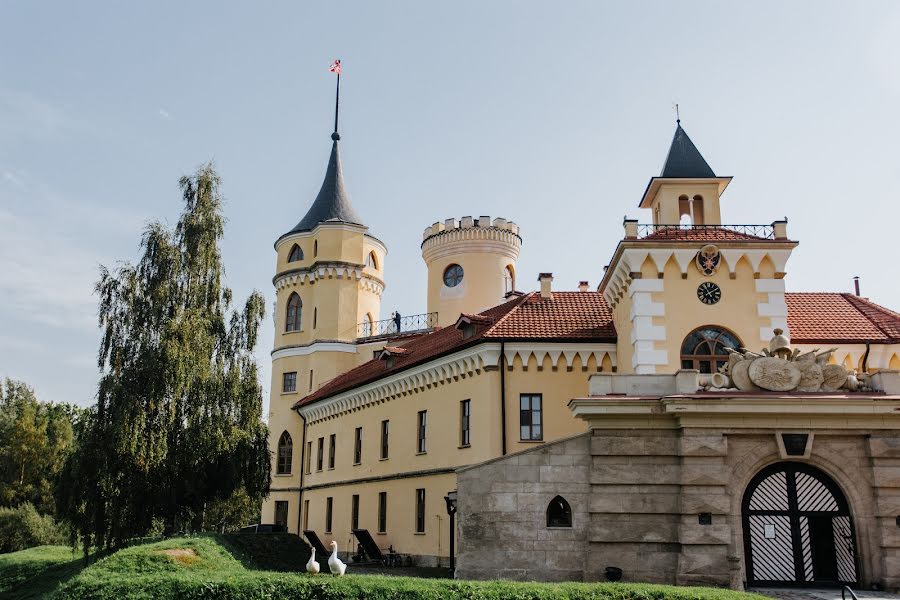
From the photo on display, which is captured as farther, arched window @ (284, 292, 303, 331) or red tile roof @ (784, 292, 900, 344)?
arched window @ (284, 292, 303, 331)

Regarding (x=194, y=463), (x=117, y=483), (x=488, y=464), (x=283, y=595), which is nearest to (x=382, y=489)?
(x=194, y=463)

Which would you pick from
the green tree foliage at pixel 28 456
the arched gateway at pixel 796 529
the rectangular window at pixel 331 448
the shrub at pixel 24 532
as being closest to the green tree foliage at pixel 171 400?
the rectangular window at pixel 331 448

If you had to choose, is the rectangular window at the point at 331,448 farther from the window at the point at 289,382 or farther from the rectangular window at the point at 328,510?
the window at the point at 289,382

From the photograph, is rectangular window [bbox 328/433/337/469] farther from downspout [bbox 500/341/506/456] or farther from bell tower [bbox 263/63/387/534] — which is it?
downspout [bbox 500/341/506/456]

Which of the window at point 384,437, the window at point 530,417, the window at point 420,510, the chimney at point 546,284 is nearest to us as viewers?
the window at point 530,417

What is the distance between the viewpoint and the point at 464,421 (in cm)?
2816

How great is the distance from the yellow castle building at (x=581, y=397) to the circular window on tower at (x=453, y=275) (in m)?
0.19

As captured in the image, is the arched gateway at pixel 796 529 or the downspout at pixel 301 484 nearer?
the arched gateway at pixel 796 529

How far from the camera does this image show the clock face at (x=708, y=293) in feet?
77.0

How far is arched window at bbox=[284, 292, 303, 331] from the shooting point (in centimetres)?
4438

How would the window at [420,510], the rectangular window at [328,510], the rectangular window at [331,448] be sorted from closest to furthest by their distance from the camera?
the window at [420,510] → the rectangular window at [328,510] → the rectangular window at [331,448]

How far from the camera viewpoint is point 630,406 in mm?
18141

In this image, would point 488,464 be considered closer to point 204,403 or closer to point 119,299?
point 204,403

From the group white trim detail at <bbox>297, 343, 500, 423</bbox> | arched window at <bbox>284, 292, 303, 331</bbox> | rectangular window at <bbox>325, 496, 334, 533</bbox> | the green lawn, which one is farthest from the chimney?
arched window at <bbox>284, 292, 303, 331</bbox>
